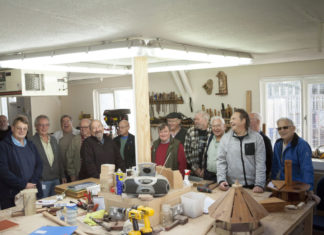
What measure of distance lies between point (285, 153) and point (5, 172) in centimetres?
319

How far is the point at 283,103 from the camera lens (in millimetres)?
5891

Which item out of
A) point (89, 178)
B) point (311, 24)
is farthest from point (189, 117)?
point (311, 24)

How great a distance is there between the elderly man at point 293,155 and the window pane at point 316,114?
8.20 feet

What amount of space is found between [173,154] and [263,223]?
5.68 feet

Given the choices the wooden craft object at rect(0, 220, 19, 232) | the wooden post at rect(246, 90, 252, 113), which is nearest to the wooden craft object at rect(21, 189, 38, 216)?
the wooden craft object at rect(0, 220, 19, 232)

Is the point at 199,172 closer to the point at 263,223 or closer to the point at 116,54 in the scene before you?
the point at 263,223

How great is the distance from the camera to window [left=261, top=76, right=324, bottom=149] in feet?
18.2

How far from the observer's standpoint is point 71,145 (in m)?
4.78

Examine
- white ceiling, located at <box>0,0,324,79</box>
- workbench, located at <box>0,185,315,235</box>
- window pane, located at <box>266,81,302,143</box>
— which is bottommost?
workbench, located at <box>0,185,315,235</box>

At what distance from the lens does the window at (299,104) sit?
219 inches

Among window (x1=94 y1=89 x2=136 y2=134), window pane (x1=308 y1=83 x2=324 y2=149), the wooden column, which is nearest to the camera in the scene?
the wooden column

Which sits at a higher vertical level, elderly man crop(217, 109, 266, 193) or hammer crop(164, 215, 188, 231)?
elderly man crop(217, 109, 266, 193)

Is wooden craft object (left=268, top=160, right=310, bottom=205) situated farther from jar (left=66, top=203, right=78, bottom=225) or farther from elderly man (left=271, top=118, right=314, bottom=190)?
jar (left=66, top=203, right=78, bottom=225)

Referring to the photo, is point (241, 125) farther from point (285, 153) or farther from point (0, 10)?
point (0, 10)
